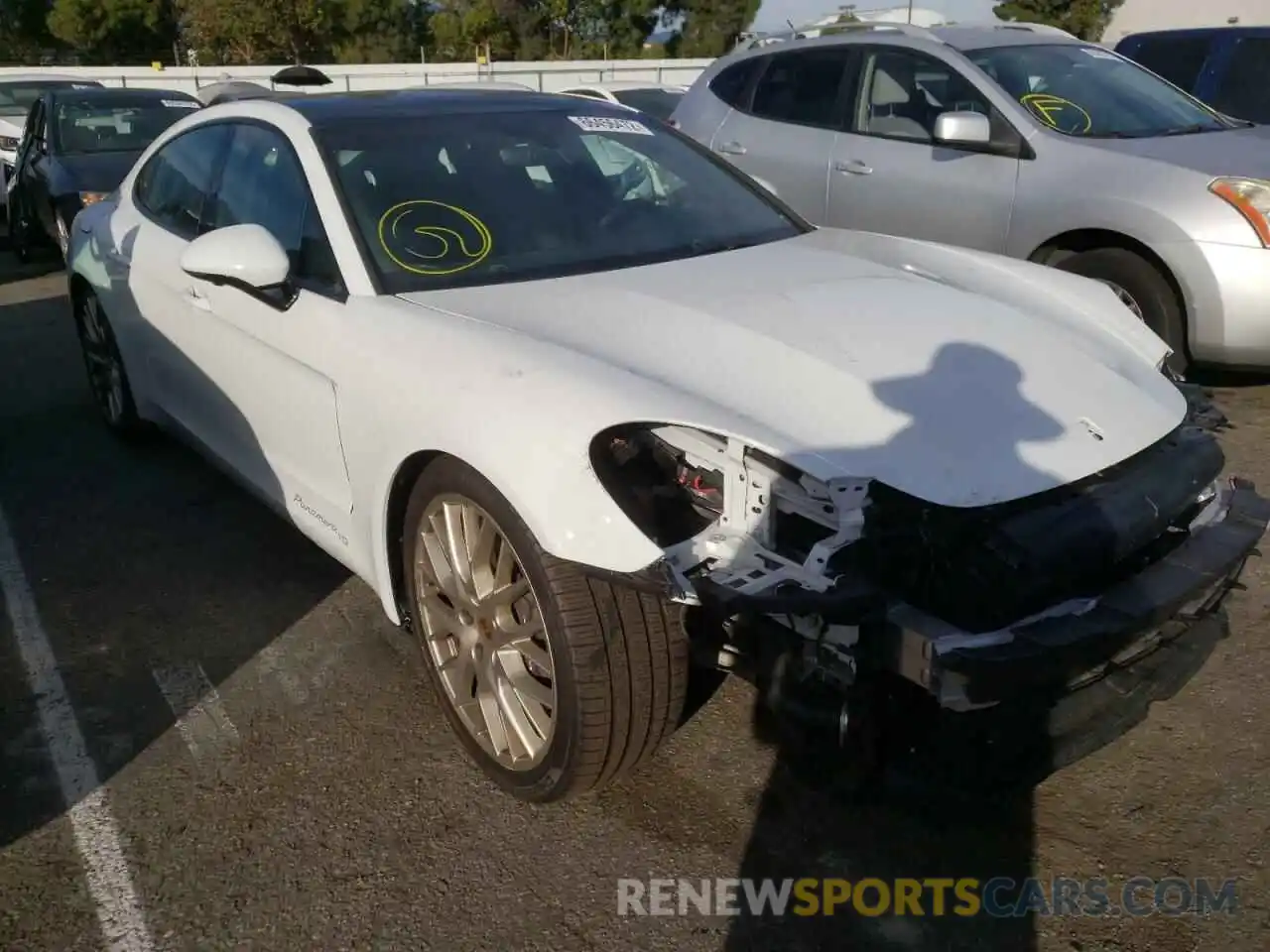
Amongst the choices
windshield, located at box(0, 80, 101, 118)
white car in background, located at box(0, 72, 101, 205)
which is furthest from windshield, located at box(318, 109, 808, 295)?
windshield, located at box(0, 80, 101, 118)

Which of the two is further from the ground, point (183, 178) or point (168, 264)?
point (183, 178)

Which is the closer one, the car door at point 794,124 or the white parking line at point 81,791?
the white parking line at point 81,791

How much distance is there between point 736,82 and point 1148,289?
3.18 m

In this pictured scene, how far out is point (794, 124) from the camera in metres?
6.68

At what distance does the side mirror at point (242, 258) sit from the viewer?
299 centimetres

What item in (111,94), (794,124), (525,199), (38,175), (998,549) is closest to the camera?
(998,549)

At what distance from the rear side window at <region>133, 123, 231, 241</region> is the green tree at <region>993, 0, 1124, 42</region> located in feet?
127

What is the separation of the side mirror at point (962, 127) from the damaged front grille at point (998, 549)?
11.6 feet

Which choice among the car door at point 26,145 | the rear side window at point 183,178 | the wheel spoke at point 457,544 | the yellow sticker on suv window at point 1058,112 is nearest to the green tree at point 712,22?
the car door at point 26,145

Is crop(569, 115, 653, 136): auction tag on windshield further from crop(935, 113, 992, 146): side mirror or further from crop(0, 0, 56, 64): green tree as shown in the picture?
crop(0, 0, 56, 64): green tree

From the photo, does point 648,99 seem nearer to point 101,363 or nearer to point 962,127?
point 962,127

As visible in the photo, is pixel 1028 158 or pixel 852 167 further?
pixel 852 167

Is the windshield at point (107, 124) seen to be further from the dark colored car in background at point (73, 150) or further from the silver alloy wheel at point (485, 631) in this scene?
the silver alloy wheel at point (485, 631)

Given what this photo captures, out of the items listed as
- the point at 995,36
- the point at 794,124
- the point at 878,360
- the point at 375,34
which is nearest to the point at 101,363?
the point at 878,360
